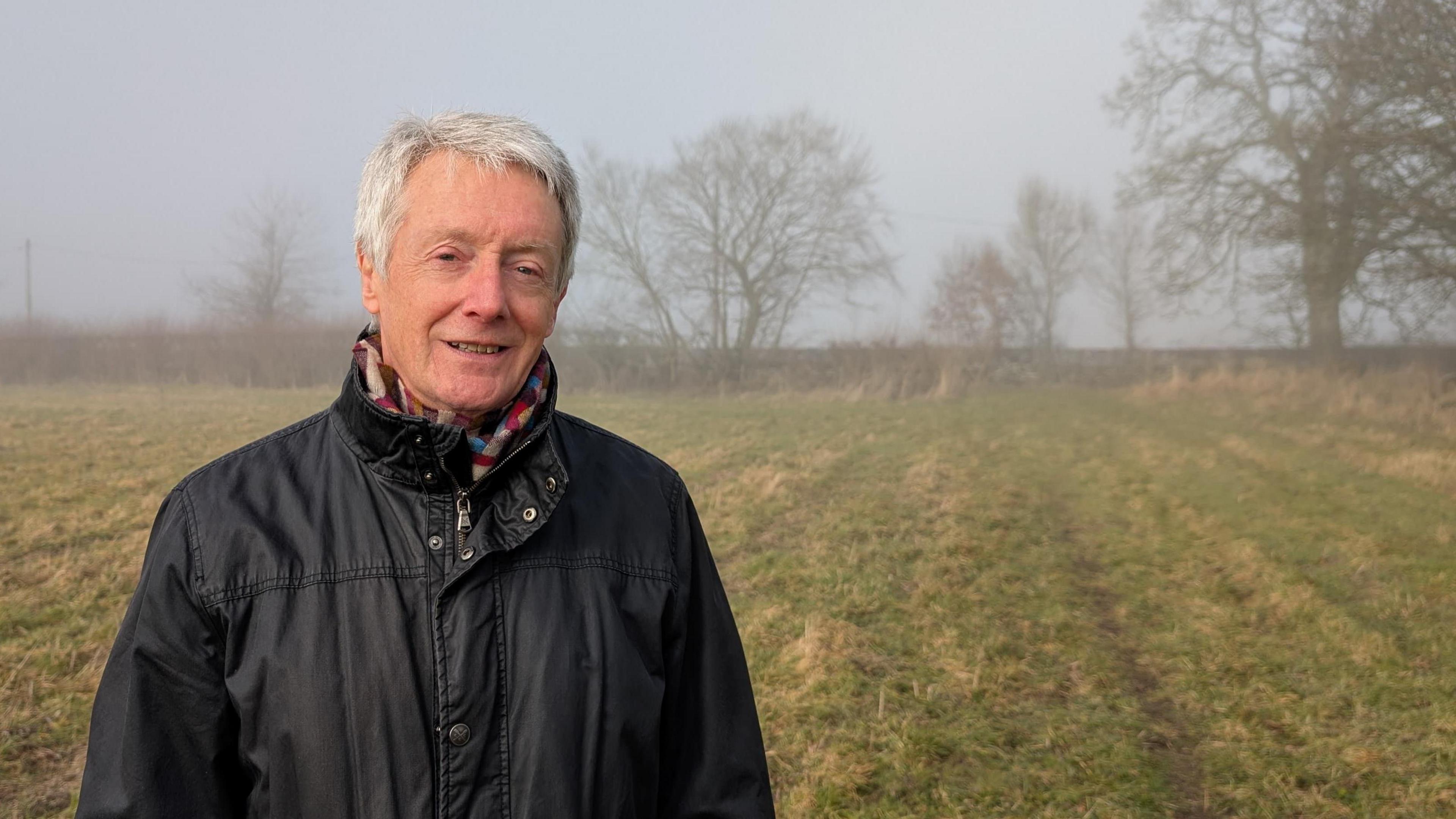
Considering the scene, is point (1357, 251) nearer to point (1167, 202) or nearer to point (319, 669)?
point (1167, 202)

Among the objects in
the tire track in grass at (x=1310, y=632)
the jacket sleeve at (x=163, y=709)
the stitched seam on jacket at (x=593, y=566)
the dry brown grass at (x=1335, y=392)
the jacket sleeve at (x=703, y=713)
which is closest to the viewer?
the jacket sleeve at (x=163, y=709)

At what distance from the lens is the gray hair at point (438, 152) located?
114 centimetres

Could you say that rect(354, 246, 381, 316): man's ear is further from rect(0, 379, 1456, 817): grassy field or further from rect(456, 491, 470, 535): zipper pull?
rect(0, 379, 1456, 817): grassy field

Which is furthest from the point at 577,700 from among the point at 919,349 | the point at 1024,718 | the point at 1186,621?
the point at 919,349

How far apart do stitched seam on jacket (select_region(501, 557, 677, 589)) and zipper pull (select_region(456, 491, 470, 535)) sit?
69mm

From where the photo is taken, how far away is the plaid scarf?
1.15m

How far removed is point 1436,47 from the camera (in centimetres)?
508

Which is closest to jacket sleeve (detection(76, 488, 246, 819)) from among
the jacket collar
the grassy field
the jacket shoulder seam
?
the jacket collar

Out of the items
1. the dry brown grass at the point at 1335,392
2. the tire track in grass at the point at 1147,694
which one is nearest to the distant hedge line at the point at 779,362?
the dry brown grass at the point at 1335,392

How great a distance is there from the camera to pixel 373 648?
107 cm

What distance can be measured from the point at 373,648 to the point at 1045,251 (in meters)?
6.34

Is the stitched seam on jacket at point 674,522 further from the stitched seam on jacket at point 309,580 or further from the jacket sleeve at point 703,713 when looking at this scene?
the stitched seam on jacket at point 309,580

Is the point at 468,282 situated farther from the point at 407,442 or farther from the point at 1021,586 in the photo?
the point at 1021,586

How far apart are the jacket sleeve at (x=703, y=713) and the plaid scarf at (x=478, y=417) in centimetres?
26
